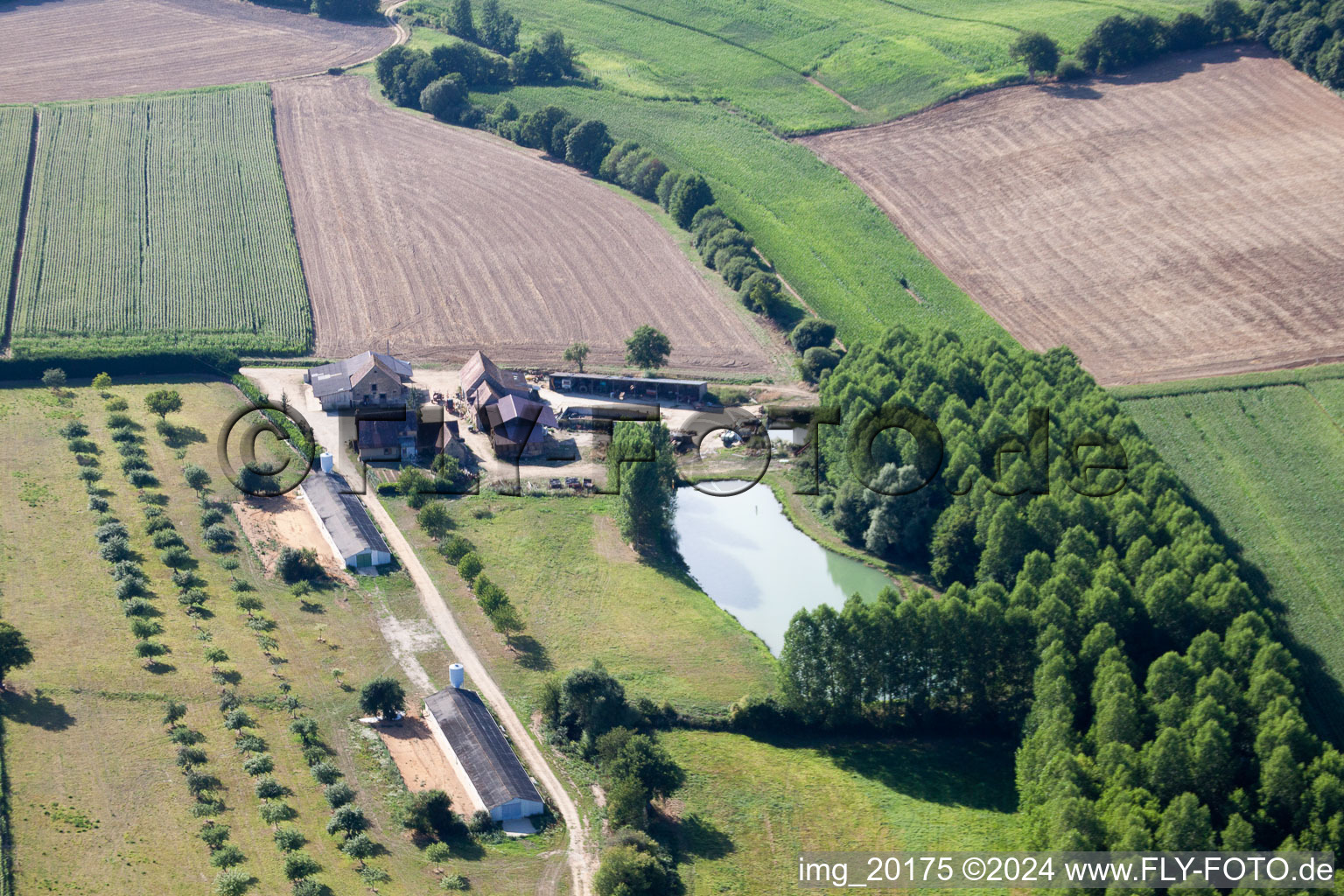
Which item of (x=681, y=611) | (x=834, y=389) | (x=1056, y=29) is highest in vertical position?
(x=1056, y=29)

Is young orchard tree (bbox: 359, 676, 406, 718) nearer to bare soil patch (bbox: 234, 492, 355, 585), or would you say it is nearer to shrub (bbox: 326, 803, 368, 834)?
shrub (bbox: 326, 803, 368, 834)

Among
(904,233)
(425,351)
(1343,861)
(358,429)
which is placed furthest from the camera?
(904,233)

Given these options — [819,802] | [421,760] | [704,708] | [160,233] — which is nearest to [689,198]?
[160,233]

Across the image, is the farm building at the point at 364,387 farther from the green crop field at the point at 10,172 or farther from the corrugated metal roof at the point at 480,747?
the green crop field at the point at 10,172

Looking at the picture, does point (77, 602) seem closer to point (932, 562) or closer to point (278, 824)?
point (278, 824)

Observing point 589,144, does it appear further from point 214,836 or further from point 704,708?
point 214,836

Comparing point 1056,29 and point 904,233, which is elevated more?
point 1056,29

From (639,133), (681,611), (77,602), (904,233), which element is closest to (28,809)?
(77,602)
